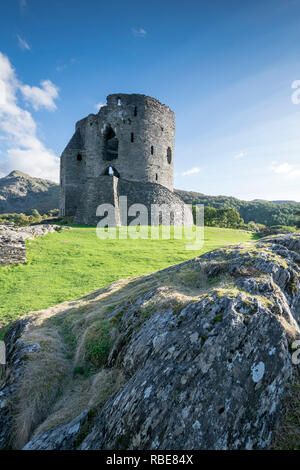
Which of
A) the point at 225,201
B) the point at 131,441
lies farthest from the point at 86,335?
the point at 225,201

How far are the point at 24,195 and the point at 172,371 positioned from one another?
535 feet

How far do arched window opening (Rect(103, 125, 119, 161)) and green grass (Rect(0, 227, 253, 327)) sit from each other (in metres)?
16.7

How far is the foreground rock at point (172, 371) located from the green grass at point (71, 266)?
4.44m

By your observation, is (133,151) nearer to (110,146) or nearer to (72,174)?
(110,146)

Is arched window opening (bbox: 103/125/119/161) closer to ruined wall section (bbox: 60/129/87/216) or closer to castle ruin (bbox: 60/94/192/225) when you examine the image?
castle ruin (bbox: 60/94/192/225)

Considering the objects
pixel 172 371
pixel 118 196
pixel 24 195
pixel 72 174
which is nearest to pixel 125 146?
pixel 118 196

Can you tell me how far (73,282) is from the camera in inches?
441

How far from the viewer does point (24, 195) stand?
5763 inches

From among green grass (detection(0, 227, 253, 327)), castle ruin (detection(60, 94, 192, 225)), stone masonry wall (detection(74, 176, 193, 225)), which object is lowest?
green grass (detection(0, 227, 253, 327))

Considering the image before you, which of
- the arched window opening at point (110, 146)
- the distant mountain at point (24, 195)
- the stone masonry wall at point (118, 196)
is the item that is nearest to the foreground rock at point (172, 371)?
the stone masonry wall at point (118, 196)

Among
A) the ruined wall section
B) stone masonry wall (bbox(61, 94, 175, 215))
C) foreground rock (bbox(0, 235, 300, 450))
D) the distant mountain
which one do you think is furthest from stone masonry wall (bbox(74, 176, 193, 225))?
the distant mountain

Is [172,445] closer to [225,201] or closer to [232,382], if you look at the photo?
[232,382]

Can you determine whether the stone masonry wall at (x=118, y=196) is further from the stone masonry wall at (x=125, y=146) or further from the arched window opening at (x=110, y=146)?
the arched window opening at (x=110, y=146)

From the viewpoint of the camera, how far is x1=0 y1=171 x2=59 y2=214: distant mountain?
133 meters
